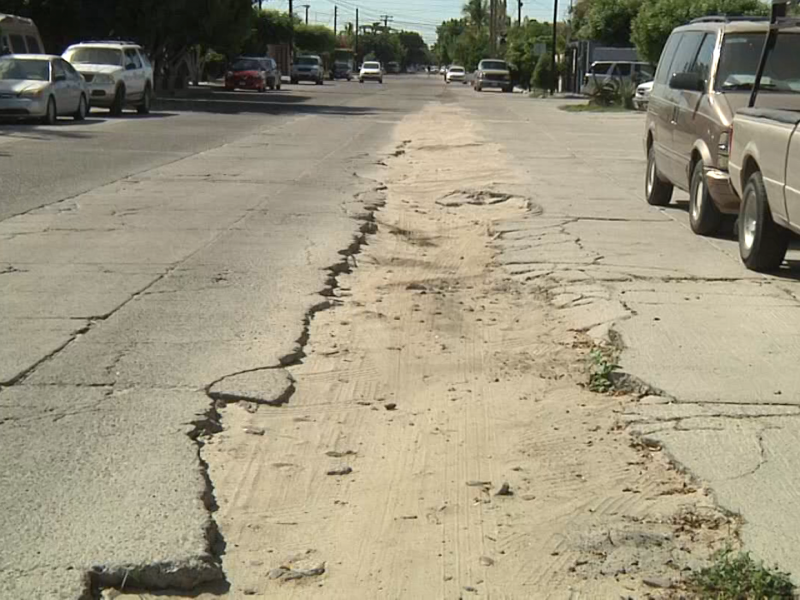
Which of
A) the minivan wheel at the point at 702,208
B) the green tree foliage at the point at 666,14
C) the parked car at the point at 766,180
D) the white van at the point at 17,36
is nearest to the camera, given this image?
the parked car at the point at 766,180

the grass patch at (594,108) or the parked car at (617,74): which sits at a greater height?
the parked car at (617,74)

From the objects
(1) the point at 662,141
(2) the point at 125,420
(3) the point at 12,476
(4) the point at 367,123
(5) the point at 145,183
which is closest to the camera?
(3) the point at 12,476

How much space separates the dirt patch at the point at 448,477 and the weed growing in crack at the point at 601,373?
0.28ft

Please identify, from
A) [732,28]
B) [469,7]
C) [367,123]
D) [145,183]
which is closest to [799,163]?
[732,28]

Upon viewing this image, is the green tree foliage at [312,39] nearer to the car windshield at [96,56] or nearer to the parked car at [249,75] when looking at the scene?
the parked car at [249,75]

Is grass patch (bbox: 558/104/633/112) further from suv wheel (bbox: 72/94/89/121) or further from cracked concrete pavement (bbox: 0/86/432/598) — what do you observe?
cracked concrete pavement (bbox: 0/86/432/598)

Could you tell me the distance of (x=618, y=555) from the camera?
4.49 meters

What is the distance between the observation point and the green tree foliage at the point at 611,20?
55.1 m

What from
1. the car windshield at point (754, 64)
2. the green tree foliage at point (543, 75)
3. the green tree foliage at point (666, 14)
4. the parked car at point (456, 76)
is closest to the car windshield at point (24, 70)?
the green tree foliage at point (666, 14)

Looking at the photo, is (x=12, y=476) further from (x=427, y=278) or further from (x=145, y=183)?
(x=145, y=183)

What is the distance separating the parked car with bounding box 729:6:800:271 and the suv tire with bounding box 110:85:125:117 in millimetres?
24687

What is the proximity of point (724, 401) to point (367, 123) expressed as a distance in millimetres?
27924

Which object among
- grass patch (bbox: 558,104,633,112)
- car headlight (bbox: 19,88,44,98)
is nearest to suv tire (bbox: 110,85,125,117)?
car headlight (bbox: 19,88,44,98)

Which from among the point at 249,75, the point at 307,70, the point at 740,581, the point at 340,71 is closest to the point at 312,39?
the point at 340,71
